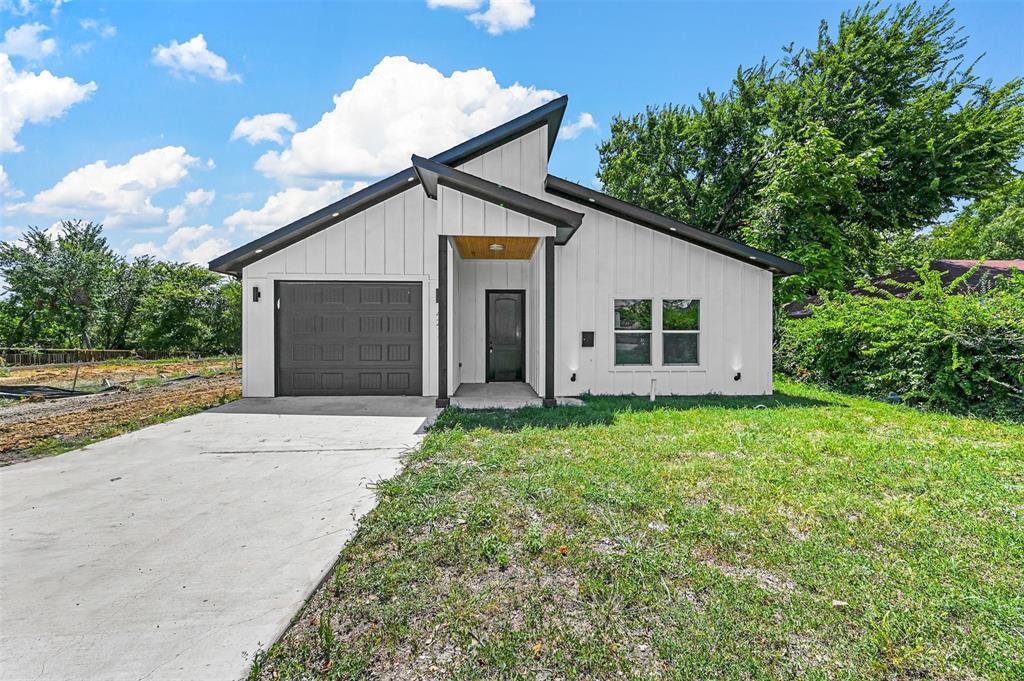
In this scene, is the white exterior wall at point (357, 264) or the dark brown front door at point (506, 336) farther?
the dark brown front door at point (506, 336)

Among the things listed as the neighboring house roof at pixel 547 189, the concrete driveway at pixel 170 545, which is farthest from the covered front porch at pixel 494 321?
the concrete driveway at pixel 170 545

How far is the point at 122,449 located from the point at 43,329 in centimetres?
2354

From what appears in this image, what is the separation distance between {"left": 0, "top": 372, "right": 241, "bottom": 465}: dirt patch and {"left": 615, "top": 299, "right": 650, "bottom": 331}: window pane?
7463 mm

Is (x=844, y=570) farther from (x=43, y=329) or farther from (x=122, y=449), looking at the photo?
(x=43, y=329)

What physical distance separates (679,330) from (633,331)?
904 mm

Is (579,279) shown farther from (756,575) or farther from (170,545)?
(170,545)

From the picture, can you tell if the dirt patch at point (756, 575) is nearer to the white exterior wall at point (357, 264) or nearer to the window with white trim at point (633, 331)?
the window with white trim at point (633, 331)

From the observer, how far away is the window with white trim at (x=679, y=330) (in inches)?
363

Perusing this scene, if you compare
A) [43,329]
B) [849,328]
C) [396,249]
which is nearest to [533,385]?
[396,249]

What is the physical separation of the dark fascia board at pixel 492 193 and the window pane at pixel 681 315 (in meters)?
3.04

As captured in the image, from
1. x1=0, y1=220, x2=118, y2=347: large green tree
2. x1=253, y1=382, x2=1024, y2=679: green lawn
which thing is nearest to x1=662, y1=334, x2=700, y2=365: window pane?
x1=253, y1=382, x2=1024, y2=679: green lawn

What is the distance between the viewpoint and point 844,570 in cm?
263

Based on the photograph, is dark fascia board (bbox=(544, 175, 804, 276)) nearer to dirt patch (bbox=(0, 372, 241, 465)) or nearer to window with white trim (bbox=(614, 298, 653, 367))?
window with white trim (bbox=(614, 298, 653, 367))

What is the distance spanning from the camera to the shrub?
23.9ft
